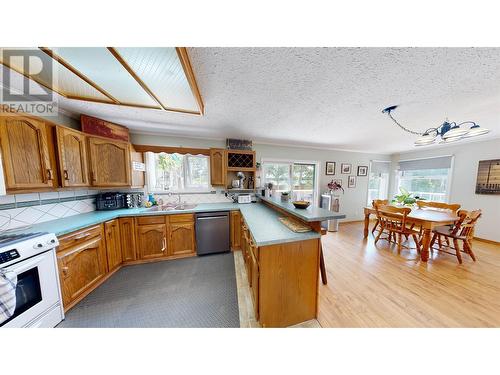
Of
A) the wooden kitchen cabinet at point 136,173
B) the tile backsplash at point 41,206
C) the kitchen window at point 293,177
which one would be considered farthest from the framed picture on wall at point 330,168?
the tile backsplash at point 41,206

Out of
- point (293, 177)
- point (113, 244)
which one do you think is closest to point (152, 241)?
point (113, 244)

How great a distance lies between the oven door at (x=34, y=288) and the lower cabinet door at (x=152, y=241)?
3.04ft

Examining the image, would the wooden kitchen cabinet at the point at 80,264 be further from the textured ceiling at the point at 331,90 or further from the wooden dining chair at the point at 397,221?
the wooden dining chair at the point at 397,221

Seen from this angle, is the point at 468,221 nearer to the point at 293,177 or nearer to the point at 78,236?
the point at 293,177

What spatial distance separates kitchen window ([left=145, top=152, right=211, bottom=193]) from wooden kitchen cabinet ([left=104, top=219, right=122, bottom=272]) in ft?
2.83

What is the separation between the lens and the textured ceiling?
942 millimetres

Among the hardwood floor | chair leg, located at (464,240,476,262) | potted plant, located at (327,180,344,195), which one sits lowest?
the hardwood floor

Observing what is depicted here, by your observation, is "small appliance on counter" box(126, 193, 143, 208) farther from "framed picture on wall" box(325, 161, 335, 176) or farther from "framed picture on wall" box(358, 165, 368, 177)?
"framed picture on wall" box(358, 165, 368, 177)

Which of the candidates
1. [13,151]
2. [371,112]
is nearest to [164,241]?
[13,151]

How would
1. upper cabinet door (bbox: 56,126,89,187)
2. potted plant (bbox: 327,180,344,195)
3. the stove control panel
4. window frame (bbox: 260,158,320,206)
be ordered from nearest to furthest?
the stove control panel → upper cabinet door (bbox: 56,126,89,187) → window frame (bbox: 260,158,320,206) → potted plant (bbox: 327,180,344,195)

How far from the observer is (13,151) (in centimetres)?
127

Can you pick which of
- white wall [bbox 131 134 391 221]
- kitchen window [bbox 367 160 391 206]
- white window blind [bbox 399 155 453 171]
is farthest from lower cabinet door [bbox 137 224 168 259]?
white window blind [bbox 399 155 453 171]
